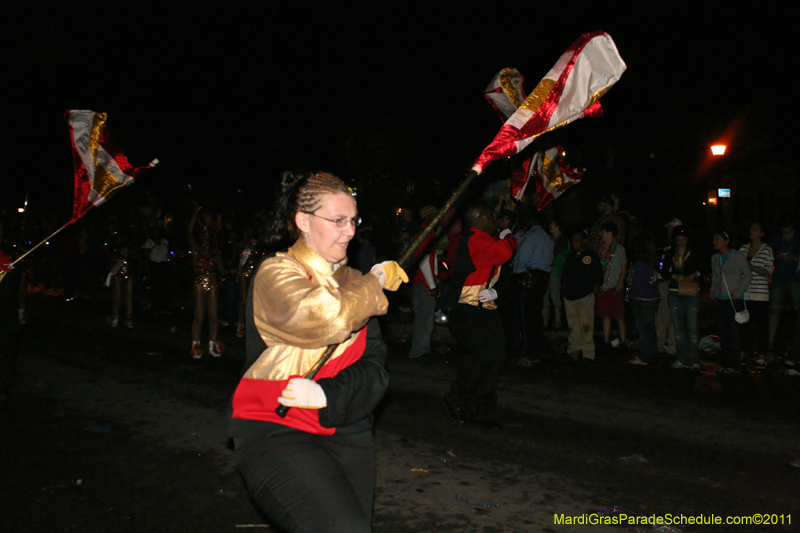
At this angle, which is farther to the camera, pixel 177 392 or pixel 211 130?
pixel 211 130

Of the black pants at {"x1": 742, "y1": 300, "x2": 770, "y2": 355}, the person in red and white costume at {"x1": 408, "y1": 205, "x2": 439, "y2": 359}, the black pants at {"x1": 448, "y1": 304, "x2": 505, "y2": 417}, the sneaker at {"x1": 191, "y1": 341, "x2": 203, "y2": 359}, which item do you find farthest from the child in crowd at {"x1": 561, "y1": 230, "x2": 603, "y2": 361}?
the sneaker at {"x1": 191, "y1": 341, "x2": 203, "y2": 359}

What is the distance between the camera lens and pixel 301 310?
7.91 feet

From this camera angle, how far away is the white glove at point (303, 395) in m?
2.38

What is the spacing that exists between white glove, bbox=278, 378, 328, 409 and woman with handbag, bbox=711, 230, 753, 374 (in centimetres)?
771

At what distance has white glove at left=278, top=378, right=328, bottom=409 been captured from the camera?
238cm

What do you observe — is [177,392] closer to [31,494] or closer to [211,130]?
[31,494]

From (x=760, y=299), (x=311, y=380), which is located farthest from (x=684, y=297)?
(x=311, y=380)

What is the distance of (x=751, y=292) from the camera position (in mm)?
9391

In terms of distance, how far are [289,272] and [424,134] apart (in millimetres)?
16083

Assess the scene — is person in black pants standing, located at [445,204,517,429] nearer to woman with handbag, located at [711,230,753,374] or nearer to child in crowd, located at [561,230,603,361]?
child in crowd, located at [561,230,603,361]

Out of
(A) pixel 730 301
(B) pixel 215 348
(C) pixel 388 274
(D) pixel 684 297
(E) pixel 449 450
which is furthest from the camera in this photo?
(B) pixel 215 348

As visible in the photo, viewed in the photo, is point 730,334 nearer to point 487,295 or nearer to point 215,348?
point 487,295

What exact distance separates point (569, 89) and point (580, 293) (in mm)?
6593

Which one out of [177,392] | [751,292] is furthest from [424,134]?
[177,392]
